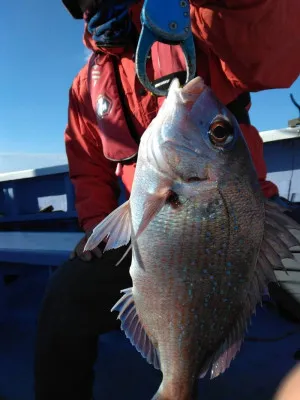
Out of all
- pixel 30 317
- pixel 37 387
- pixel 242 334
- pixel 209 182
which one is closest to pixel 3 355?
pixel 30 317

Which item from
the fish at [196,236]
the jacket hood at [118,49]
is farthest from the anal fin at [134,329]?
the jacket hood at [118,49]

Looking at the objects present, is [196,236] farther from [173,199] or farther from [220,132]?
[220,132]

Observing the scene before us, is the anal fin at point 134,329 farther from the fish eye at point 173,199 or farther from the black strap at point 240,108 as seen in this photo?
the black strap at point 240,108

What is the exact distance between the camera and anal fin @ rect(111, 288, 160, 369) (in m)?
1.41

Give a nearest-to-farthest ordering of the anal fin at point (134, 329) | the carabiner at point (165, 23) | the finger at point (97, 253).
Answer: the carabiner at point (165, 23)
the anal fin at point (134, 329)
the finger at point (97, 253)

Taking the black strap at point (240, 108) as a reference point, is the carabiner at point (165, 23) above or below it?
above

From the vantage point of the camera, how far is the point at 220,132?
50.4 inches

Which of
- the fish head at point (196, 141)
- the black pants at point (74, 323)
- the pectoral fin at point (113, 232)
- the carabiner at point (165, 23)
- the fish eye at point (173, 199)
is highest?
the carabiner at point (165, 23)

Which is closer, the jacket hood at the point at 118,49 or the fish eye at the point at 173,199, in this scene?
the fish eye at the point at 173,199

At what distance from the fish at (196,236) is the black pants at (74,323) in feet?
1.63

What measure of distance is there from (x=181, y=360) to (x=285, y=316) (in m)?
1.24

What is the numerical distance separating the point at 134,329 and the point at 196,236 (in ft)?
1.53

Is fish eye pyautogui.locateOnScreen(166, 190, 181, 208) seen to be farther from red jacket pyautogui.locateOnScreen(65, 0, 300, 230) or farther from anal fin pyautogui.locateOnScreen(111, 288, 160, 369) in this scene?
red jacket pyautogui.locateOnScreen(65, 0, 300, 230)

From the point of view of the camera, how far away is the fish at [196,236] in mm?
1271
